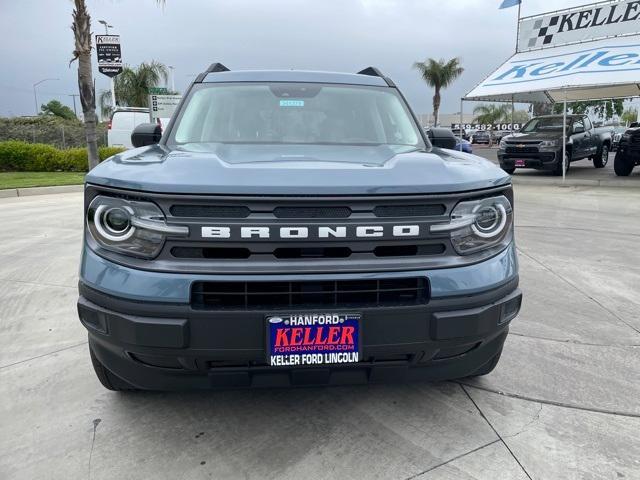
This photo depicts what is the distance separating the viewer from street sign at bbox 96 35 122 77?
23141 millimetres

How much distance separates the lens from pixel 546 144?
14.4 meters

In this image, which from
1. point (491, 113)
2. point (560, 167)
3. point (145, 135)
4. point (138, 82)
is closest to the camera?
point (145, 135)

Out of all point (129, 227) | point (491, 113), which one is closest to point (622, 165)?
point (129, 227)

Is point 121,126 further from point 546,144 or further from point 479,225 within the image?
point 479,225

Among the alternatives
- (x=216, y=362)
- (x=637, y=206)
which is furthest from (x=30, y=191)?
(x=637, y=206)

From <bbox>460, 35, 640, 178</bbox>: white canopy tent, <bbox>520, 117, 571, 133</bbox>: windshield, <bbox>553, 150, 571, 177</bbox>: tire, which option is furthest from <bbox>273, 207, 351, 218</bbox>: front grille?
<bbox>520, 117, 571, 133</bbox>: windshield

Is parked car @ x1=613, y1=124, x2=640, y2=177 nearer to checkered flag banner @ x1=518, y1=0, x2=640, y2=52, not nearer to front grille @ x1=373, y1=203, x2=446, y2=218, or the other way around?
checkered flag banner @ x1=518, y1=0, x2=640, y2=52

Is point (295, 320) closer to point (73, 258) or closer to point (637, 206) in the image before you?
point (73, 258)

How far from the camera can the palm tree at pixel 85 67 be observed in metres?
12.9

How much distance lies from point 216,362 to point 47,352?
192 cm

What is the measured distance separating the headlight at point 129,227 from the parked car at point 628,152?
14852 millimetres

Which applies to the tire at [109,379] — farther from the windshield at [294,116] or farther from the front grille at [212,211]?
the windshield at [294,116]

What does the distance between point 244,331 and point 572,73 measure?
13340 millimetres

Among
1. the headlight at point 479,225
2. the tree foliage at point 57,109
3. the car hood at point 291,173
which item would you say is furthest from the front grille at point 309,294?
the tree foliage at point 57,109
